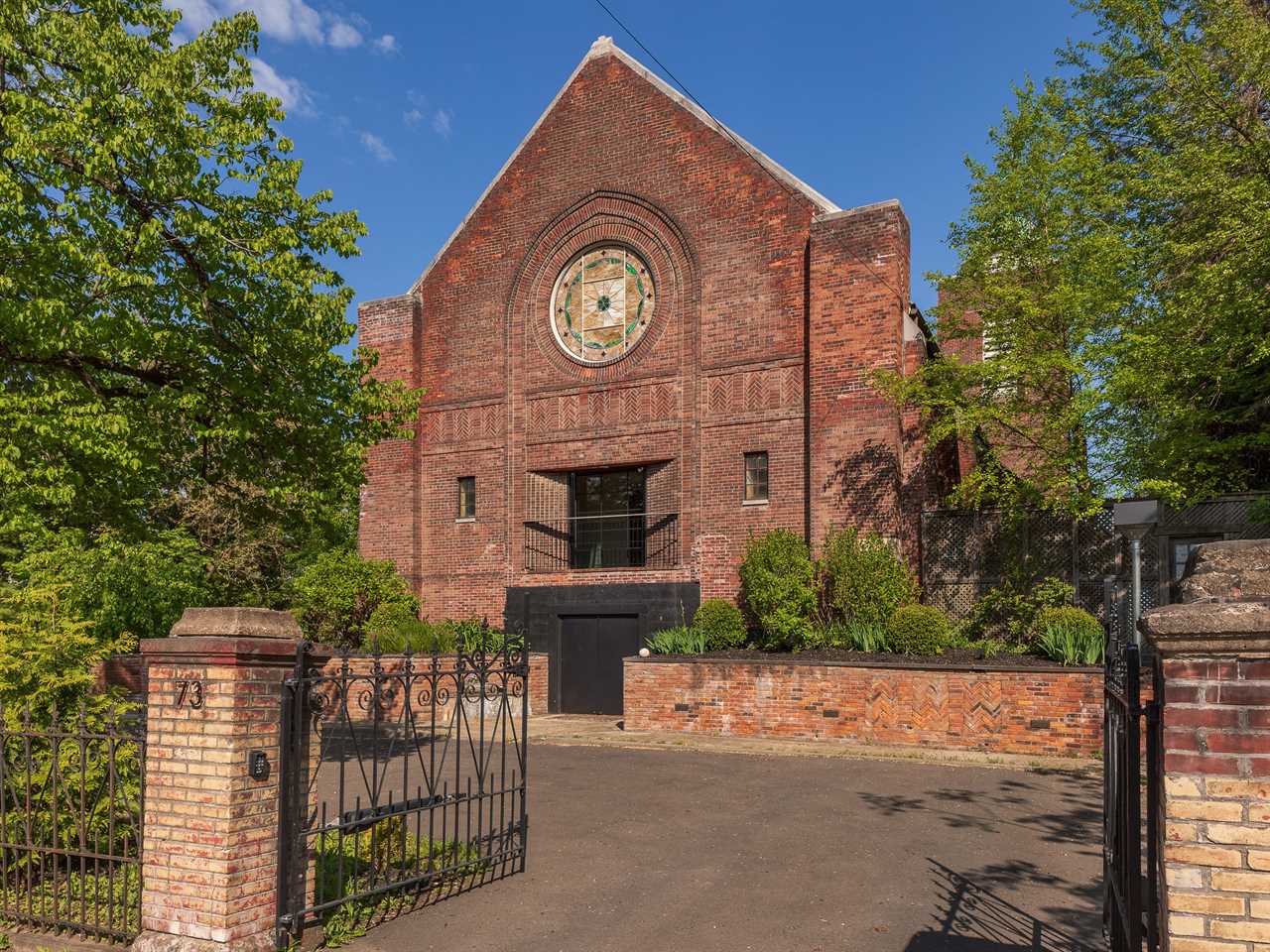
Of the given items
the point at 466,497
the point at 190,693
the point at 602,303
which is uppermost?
the point at 602,303

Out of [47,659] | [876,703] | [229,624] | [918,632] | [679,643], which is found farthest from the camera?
Answer: [679,643]

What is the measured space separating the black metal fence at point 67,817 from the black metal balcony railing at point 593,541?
13754 mm

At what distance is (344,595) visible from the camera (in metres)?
21.2

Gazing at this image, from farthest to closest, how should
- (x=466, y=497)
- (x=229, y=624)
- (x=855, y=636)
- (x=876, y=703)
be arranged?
(x=466, y=497), (x=855, y=636), (x=876, y=703), (x=229, y=624)

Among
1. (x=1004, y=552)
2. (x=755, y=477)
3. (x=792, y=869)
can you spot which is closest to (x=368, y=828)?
(x=792, y=869)

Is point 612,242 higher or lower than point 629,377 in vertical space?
higher

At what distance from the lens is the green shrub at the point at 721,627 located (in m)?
18.0

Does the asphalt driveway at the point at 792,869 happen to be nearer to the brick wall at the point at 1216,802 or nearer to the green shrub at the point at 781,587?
the brick wall at the point at 1216,802

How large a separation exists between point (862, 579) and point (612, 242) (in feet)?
30.5

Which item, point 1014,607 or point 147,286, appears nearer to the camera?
point 147,286

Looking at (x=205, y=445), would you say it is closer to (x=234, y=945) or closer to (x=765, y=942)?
(x=234, y=945)

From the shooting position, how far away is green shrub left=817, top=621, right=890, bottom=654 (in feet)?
53.2

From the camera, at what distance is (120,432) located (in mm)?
10195

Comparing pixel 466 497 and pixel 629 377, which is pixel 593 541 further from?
pixel 629 377
